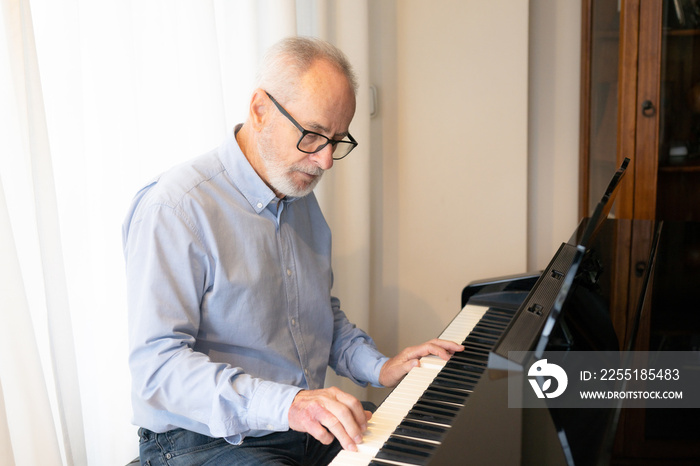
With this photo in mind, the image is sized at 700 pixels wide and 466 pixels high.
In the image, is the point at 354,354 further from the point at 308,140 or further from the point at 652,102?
the point at 652,102

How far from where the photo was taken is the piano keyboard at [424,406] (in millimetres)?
992

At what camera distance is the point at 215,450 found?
1.28 meters

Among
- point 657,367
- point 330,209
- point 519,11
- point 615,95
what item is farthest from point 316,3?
point 657,367

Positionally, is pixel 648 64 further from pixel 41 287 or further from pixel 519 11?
pixel 41 287

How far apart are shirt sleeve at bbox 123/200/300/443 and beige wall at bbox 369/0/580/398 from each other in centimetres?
148

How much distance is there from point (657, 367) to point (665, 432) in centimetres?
19

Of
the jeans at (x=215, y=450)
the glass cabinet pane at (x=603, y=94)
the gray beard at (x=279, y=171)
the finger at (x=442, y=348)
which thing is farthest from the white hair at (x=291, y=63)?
the glass cabinet pane at (x=603, y=94)

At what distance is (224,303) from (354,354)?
0.42 meters

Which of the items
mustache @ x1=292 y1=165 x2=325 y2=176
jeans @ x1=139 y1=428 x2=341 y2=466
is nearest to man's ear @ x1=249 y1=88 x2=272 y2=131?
mustache @ x1=292 y1=165 x2=325 y2=176

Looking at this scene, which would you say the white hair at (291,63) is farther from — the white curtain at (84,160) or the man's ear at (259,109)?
the white curtain at (84,160)

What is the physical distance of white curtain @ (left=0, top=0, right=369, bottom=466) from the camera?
1203 mm

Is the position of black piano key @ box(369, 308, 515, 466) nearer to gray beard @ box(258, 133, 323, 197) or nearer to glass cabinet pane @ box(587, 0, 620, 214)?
gray beard @ box(258, 133, 323, 197)

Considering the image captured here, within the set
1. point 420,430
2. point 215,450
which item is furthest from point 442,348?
point 215,450

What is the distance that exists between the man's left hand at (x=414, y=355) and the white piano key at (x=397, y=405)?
0.01 meters
